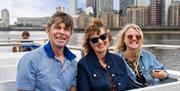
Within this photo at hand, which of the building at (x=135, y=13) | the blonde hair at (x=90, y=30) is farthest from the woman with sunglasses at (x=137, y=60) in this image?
the building at (x=135, y=13)

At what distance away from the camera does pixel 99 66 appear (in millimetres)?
2012

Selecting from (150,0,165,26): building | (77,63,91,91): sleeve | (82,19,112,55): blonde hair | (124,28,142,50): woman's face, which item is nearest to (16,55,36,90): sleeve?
(77,63,91,91): sleeve

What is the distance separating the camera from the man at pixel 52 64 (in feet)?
5.89

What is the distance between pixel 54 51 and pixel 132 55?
31.0 inches

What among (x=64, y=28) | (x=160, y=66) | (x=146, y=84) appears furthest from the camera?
(x=160, y=66)

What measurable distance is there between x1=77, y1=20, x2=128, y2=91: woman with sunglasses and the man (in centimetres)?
7

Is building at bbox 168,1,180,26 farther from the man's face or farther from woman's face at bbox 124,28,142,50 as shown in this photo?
the man's face

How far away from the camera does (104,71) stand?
201 centimetres

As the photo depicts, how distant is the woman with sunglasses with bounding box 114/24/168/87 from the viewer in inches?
95.2

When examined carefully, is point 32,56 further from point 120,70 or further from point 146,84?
point 146,84

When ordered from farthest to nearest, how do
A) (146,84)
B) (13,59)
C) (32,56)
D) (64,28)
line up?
(13,59) → (146,84) → (64,28) → (32,56)

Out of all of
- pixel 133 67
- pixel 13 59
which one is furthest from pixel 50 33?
pixel 13 59

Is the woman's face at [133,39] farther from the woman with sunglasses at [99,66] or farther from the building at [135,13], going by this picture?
the building at [135,13]

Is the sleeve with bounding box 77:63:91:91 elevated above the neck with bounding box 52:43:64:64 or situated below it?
below
